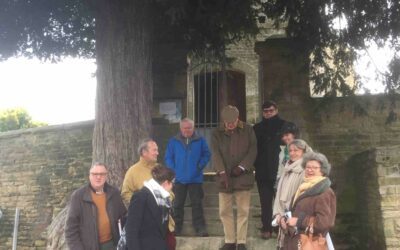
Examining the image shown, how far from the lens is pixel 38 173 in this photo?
1238cm

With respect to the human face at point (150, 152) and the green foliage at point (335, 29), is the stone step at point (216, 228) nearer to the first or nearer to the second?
the human face at point (150, 152)

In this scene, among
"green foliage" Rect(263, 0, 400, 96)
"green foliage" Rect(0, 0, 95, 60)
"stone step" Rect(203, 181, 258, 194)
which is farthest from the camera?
"stone step" Rect(203, 181, 258, 194)

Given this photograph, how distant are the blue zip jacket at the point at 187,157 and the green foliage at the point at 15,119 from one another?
27.7 m

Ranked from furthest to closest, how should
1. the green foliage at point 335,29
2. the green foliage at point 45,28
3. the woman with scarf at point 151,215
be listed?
the green foliage at point 45,28
the green foliage at point 335,29
the woman with scarf at point 151,215

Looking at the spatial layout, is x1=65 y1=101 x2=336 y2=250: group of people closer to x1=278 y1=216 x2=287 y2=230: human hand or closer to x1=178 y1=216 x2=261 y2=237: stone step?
x1=278 y1=216 x2=287 y2=230: human hand

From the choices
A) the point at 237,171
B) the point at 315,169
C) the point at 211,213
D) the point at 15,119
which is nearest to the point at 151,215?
the point at 315,169

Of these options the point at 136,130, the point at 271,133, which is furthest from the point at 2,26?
the point at 271,133

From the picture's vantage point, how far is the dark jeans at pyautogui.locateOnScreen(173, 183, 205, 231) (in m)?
6.41

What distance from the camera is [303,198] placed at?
4324 millimetres

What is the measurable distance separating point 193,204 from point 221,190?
2.01ft

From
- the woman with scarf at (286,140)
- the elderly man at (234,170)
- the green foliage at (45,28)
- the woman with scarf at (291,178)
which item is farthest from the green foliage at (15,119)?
the woman with scarf at (291,178)

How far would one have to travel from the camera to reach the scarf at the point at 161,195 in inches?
162

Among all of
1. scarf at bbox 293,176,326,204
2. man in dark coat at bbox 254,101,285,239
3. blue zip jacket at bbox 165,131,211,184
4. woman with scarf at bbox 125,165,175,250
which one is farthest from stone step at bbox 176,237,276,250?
woman with scarf at bbox 125,165,175,250

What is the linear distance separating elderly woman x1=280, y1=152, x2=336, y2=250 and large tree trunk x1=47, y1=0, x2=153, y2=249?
9.05 ft
